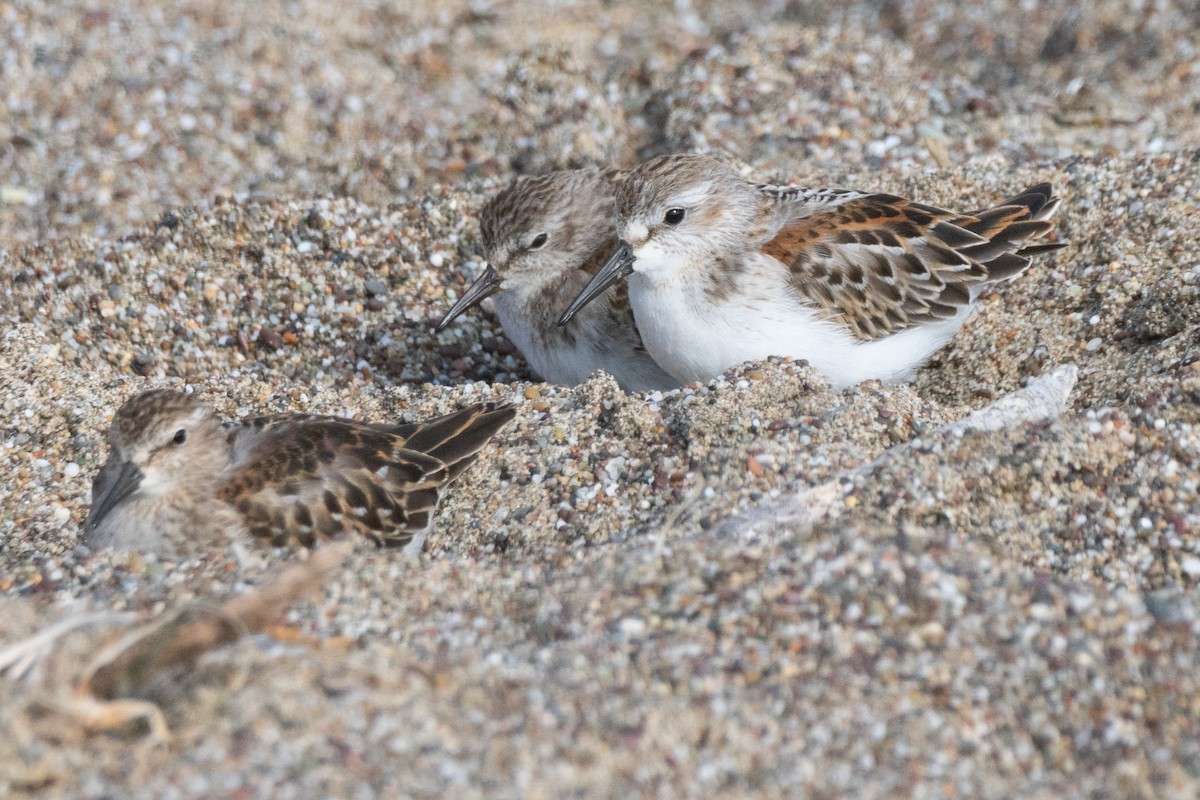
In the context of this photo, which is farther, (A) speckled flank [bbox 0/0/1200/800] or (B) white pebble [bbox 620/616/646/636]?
(B) white pebble [bbox 620/616/646/636]

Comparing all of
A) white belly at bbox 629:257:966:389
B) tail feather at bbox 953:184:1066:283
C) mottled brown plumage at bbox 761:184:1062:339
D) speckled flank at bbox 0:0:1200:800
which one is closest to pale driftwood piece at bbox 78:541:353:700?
speckled flank at bbox 0:0:1200:800

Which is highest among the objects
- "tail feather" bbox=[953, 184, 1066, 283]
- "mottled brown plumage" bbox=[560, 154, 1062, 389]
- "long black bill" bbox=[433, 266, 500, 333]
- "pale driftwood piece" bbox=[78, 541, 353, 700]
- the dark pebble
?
"pale driftwood piece" bbox=[78, 541, 353, 700]

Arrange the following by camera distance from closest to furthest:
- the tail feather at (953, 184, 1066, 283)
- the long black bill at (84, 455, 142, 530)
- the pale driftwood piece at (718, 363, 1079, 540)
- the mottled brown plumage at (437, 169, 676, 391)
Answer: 1. the pale driftwood piece at (718, 363, 1079, 540)
2. the long black bill at (84, 455, 142, 530)
3. the tail feather at (953, 184, 1066, 283)
4. the mottled brown plumage at (437, 169, 676, 391)

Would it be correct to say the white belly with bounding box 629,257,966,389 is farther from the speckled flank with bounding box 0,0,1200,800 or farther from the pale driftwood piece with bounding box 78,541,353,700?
the pale driftwood piece with bounding box 78,541,353,700

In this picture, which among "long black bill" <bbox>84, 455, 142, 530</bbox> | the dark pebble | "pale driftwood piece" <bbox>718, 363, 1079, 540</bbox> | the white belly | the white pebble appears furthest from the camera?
the dark pebble

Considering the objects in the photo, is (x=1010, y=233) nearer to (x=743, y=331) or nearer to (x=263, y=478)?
(x=743, y=331)

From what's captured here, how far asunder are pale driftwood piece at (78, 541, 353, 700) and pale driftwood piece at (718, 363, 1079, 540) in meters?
1.28

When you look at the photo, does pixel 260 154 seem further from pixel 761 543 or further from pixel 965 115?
pixel 761 543

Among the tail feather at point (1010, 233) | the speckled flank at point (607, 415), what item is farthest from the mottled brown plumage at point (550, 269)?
the tail feather at point (1010, 233)

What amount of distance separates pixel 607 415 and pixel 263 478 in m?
1.22

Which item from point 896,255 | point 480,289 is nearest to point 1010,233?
point 896,255

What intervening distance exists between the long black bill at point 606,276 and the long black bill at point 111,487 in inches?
76.1

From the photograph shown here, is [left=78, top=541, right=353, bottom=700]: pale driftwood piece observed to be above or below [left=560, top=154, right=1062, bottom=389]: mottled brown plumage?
above

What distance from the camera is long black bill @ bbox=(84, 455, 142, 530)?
4180mm
